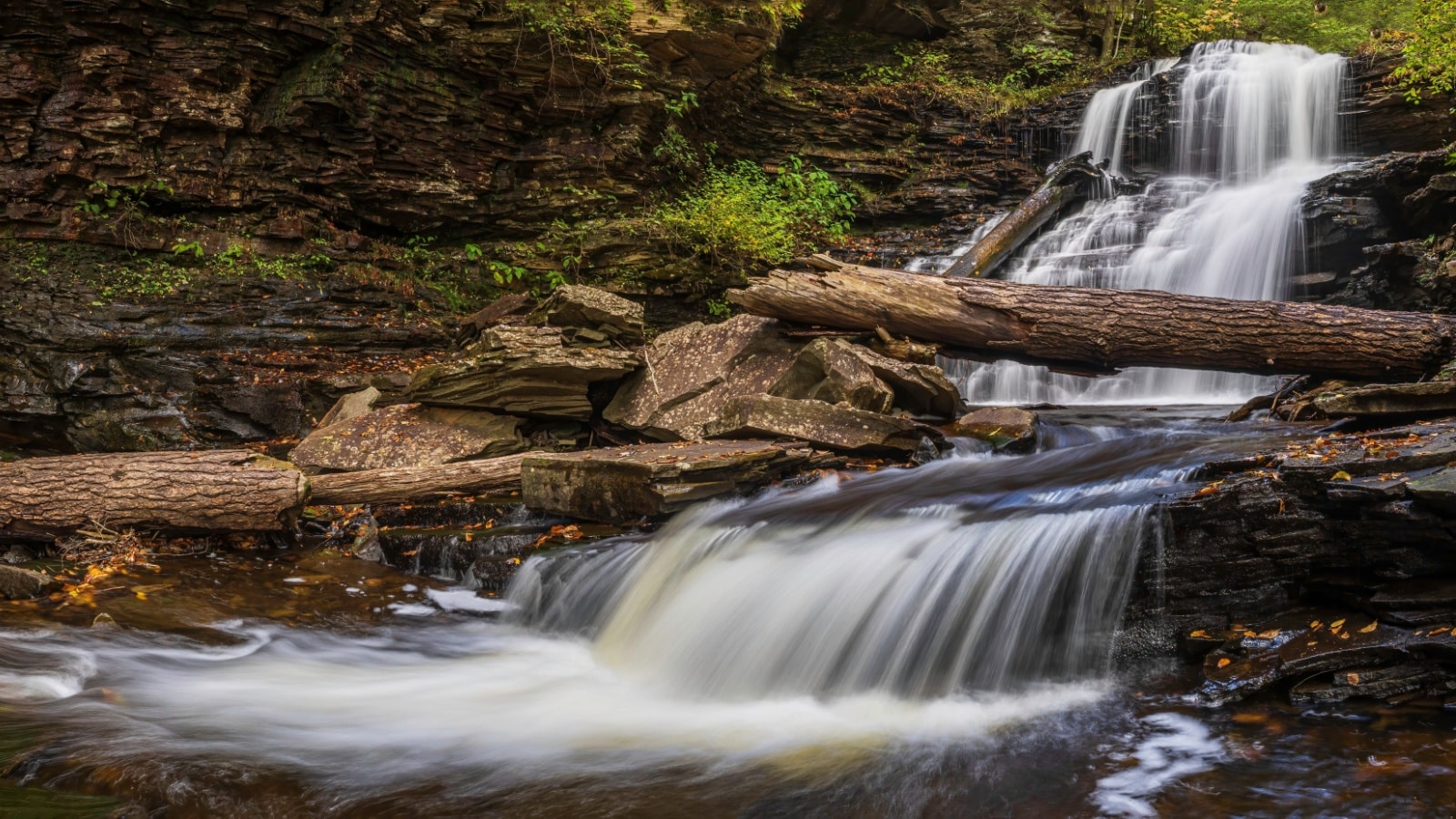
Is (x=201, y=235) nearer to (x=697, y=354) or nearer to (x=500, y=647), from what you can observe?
(x=697, y=354)

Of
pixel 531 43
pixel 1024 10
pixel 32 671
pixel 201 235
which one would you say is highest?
pixel 1024 10

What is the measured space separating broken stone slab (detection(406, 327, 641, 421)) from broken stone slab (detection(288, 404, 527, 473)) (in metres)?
0.14

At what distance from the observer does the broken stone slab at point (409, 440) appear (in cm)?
727

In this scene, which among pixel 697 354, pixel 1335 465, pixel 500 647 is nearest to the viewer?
pixel 1335 465

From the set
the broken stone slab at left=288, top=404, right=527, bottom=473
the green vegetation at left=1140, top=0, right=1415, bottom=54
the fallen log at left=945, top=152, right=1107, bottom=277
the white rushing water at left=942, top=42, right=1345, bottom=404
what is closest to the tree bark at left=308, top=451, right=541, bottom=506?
the broken stone slab at left=288, top=404, right=527, bottom=473

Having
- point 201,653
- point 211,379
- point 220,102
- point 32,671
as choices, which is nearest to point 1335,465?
point 201,653

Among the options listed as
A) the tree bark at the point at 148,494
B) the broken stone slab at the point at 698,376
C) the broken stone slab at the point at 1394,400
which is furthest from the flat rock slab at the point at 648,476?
the broken stone slab at the point at 1394,400

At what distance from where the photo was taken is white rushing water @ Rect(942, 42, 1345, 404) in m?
9.89

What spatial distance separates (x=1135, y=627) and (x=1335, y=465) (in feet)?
3.64

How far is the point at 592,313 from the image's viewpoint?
317 inches

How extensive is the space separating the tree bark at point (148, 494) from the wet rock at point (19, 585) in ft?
2.52

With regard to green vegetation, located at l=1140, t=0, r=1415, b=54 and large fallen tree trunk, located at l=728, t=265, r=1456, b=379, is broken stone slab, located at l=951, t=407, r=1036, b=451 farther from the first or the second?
green vegetation, located at l=1140, t=0, r=1415, b=54

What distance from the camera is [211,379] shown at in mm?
9422

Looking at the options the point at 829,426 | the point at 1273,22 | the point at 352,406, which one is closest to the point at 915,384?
the point at 829,426
